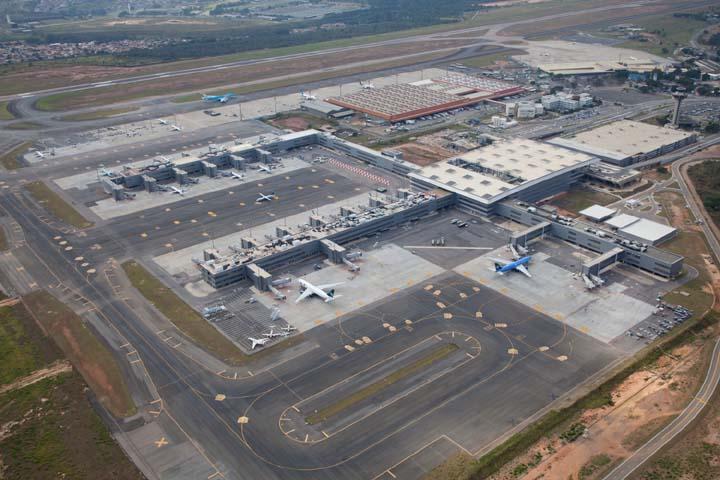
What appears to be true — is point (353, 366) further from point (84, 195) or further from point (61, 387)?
point (84, 195)

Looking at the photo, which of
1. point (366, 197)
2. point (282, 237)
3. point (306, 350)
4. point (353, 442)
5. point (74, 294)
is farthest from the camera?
point (366, 197)

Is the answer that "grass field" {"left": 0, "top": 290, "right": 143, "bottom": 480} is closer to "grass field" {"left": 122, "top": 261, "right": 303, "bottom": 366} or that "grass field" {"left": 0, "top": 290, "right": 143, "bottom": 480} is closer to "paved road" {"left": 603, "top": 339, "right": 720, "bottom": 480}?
"grass field" {"left": 122, "top": 261, "right": 303, "bottom": 366}

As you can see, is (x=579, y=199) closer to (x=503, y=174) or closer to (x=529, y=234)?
(x=503, y=174)

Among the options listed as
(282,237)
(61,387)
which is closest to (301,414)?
(61,387)

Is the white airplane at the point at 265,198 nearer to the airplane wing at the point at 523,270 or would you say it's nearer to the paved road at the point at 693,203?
the airplane wing at the point at 523,270

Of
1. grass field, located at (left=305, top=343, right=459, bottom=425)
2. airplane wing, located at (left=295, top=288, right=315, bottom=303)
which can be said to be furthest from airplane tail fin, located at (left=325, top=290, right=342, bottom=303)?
grass field, located at (left=305, top=343, right=459, bottom=425)

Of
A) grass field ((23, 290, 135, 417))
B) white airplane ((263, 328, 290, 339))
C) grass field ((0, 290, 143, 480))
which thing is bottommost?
grass field ((0, 290, 143, 480))
